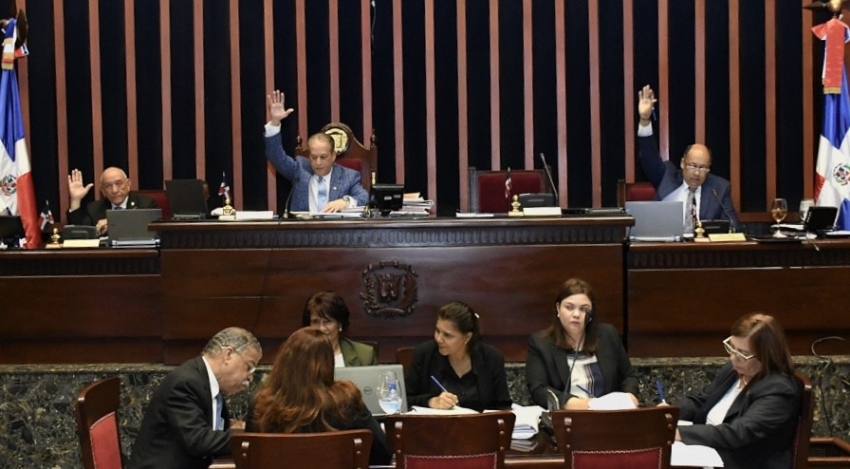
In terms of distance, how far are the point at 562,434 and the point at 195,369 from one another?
1.39 meters

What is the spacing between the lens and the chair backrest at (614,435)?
3.20 m

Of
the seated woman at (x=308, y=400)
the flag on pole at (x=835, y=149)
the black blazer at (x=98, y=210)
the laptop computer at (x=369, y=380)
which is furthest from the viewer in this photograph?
the flag on pole at (x=835, y=149)

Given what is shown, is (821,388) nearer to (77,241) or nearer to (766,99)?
(766,99)

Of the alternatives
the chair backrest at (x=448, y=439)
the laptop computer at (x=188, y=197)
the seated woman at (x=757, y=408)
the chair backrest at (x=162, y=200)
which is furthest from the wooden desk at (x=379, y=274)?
the chair backrest at (x=448, y=439)

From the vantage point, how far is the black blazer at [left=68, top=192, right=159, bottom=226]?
6.94 m

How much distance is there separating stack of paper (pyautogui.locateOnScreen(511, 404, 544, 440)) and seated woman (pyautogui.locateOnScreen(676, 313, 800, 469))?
0.50 metres

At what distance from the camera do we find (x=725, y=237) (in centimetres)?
568

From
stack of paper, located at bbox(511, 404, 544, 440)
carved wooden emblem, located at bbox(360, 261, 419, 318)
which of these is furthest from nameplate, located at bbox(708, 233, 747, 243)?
stack of paper, located at bbox(511, 404, 544, 440)

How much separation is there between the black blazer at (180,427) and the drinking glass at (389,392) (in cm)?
54

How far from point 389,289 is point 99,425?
210cm

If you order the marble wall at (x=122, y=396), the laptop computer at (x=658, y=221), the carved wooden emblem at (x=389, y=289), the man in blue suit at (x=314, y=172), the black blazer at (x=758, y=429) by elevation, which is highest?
the man in blue suit at (x=314, y=172)

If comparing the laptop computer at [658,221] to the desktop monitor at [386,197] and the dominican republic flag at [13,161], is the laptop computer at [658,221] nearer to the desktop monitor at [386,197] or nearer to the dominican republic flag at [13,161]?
the desktop monitor at [386,197]

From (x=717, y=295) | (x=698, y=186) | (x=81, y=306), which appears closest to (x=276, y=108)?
(x=81, y=306)

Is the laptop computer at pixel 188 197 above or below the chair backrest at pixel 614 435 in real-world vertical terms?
above
